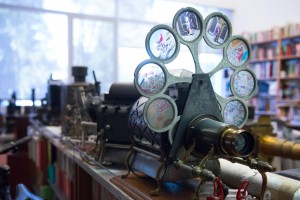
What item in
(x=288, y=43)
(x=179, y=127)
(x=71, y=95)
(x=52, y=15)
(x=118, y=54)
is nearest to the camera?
(x=179, y=127)

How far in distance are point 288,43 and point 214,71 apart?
4945 mm

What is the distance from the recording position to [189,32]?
0.86 m

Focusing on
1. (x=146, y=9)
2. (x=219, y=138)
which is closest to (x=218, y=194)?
(x=219, y=138)

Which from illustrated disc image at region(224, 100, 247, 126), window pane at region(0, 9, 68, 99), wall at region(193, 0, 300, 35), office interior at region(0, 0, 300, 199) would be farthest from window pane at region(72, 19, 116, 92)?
illustrated disc image at region(224, 100, 247, 126)

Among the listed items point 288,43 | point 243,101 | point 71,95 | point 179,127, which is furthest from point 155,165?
point 288,43

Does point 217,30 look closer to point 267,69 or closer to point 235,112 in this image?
point 235,112

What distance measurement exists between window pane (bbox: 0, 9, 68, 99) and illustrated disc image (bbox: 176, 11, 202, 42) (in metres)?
4.77

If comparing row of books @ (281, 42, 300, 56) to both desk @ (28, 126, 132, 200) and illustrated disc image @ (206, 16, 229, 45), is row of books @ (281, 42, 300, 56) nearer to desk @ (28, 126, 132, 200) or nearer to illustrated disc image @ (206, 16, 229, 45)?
desk @ (28, 126, 132, 200)

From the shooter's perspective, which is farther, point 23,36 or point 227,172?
point 23,36

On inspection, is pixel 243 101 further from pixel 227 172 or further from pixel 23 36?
pixel 23 36

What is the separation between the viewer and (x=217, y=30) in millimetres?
899

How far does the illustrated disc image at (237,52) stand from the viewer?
0.92m

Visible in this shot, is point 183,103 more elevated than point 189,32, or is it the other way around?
point 189,32

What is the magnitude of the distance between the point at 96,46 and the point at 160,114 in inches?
223
